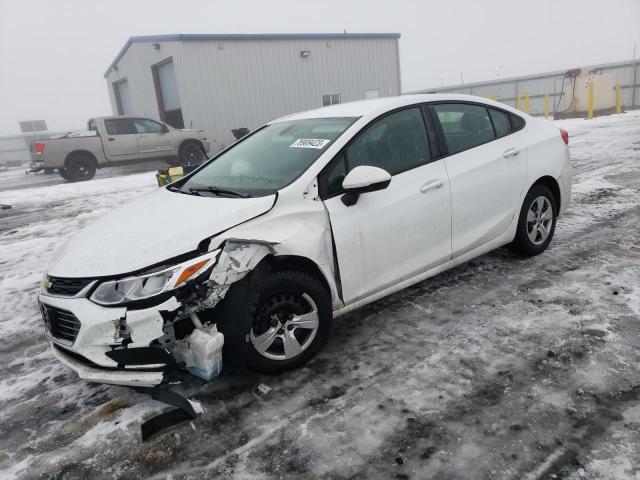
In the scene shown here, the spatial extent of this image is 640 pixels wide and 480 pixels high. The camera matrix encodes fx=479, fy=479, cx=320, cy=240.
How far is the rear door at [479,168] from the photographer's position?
148 inches

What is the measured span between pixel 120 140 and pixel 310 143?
13287mm

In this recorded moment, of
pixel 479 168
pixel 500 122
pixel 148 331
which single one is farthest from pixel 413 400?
pixel 500 122

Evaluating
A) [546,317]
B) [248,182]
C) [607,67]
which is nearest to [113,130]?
[248,182]

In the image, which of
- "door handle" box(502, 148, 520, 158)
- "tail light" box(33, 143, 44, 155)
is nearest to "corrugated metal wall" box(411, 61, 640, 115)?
"door handle" box(502, 148, 520, 158)

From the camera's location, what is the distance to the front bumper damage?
249 cm

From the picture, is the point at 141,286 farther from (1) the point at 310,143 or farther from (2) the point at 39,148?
(2) the point at 39,148

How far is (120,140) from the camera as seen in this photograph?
1496 cm

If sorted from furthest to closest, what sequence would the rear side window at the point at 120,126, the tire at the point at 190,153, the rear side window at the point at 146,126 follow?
the tire at the point at 190,153 < the rear side window at the point at 146,126 < the rear side window at the point at 120,126

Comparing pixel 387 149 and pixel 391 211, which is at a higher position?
pixel 387 149

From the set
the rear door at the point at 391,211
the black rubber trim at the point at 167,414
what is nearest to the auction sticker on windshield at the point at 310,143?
the rear door at the point at 391,211

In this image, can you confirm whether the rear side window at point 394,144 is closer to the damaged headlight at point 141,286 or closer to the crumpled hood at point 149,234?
the crumpled hood at point 149,234

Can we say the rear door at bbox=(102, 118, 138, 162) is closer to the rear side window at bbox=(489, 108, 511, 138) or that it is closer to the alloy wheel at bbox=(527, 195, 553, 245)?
the rear side window at bbox=(489, 108, 511, 138)

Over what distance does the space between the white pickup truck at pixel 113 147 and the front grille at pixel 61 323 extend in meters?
12.9

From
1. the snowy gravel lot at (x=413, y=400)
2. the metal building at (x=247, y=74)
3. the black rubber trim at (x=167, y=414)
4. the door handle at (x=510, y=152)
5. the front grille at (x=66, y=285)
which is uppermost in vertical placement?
the metal building at (x=247, y=74)
